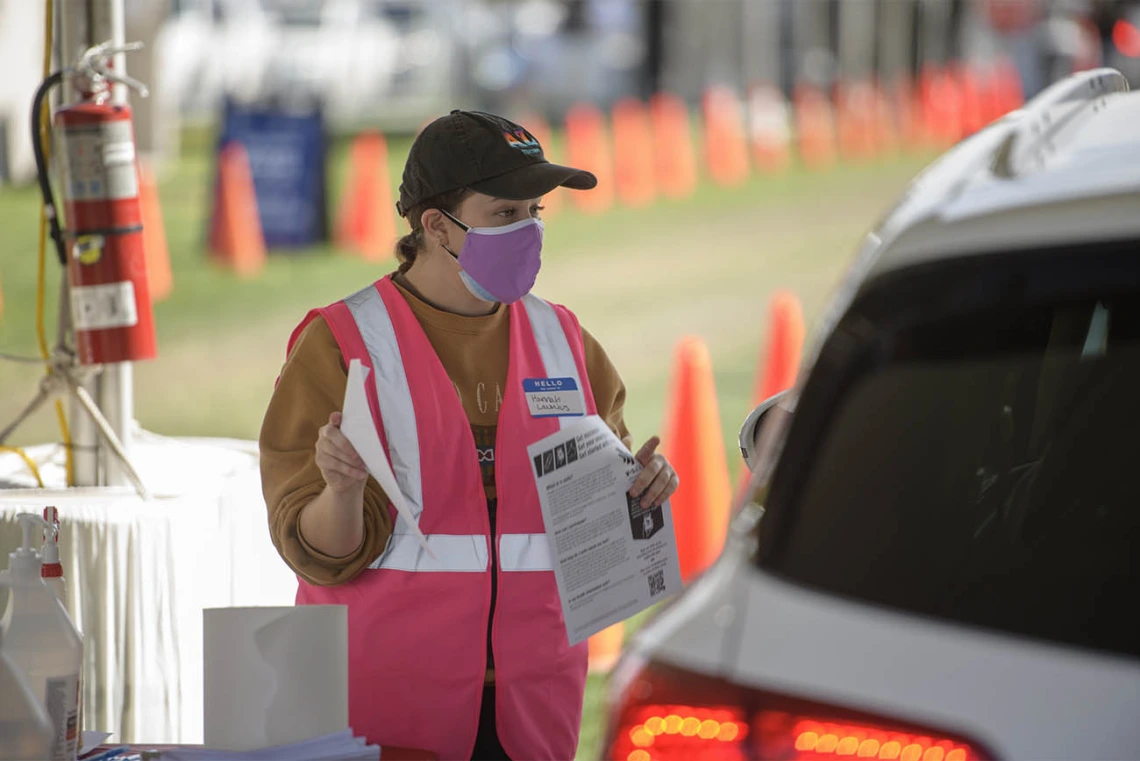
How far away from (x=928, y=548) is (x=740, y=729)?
0.29m

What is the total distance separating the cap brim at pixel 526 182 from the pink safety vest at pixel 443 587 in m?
0.31

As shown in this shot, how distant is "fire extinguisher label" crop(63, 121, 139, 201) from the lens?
3861 millimetres

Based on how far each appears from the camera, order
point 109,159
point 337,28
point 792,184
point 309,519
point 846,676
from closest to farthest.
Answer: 1. point 846,676
2. point 309,519
3. point 109,159
4. point 792,184
5. point 337,28

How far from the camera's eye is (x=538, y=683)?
2.85 metres

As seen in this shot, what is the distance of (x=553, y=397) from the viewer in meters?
2.92

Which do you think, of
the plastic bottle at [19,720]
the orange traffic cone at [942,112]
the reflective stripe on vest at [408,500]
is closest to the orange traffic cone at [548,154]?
the orange traffic cone at [942,112]

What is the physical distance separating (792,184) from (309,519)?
1865cm

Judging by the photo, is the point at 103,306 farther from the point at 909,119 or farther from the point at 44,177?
the point at 909,119

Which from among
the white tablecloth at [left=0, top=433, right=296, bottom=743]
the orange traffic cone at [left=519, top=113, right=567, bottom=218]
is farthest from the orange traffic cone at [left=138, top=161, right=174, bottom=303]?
the white tablecloth at [left=0, top=433, right=296, bottom=743]

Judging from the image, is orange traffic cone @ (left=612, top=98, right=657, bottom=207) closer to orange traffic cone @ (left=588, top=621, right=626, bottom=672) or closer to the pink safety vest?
orange traffic cone @ (left=588, top=621, right=626, bottom=672)

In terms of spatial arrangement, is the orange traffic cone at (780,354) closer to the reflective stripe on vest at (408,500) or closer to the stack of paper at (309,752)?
the reflective stripe on vest at (408,500)

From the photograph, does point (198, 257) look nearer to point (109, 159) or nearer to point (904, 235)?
point (109, 159)

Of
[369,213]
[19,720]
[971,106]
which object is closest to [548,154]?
Answer: [369,213]

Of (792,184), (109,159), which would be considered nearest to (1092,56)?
(792,184)
